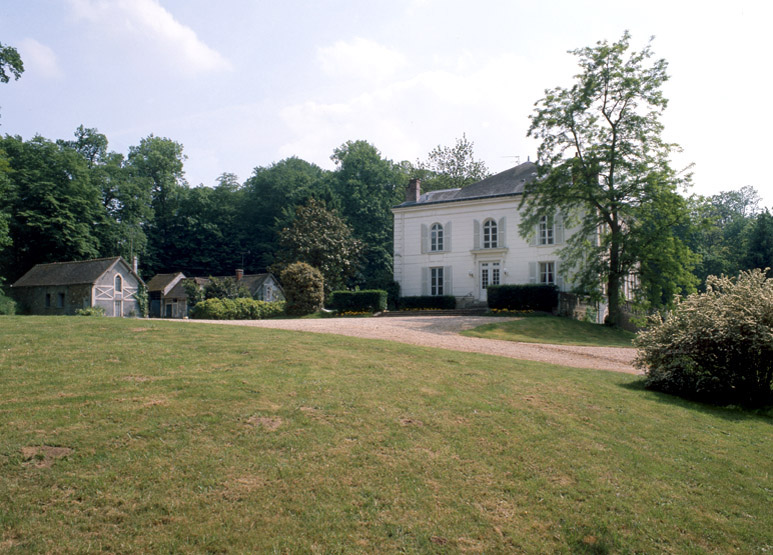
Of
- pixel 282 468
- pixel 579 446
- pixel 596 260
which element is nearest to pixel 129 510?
pixel 282 468

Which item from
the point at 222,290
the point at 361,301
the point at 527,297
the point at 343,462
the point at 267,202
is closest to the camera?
the point at 343,462

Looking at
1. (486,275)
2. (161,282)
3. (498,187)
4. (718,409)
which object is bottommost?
(718,409)

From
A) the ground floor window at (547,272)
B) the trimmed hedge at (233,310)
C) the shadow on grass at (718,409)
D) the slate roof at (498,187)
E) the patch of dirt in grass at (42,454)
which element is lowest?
the shadow on grass at (718,409)

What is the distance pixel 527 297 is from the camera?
26.8m

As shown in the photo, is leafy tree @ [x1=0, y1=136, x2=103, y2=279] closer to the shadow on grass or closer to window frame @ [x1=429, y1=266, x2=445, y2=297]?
window frame @ [x1=429, y1=266, x2=445, y2=297]

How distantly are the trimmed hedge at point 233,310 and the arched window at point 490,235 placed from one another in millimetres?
13934

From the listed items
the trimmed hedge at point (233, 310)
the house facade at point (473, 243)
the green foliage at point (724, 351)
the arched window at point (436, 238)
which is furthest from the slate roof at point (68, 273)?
the green foliage at point (724, 351)

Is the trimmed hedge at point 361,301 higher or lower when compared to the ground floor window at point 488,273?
lower

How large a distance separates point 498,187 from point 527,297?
10.3 metres

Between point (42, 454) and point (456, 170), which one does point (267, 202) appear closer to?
point (456, 170)

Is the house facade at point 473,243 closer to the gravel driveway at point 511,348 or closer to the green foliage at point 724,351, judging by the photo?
the gravel driveway at point 511,348

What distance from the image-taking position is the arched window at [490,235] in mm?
33809

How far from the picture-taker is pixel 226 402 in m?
6.16

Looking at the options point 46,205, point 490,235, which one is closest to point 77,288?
point 46,205
